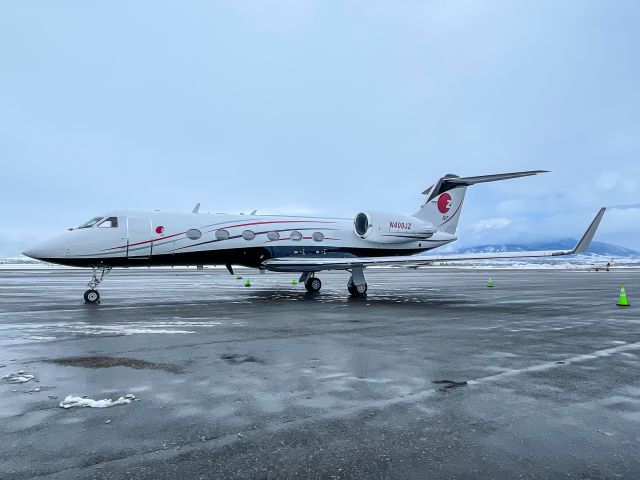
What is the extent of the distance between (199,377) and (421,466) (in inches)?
127

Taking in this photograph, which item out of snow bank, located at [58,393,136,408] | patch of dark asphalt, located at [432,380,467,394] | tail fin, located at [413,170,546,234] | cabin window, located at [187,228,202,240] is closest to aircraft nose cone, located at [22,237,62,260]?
cabin window, located at [187,228,202,240]

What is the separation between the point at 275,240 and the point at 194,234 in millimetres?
3309

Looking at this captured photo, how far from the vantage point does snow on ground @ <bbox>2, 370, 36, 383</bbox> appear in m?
5.48

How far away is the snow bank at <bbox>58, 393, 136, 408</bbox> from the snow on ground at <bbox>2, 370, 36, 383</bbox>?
112cm

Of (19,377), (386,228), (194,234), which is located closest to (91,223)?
(194,234)

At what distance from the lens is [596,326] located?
1045 centimetres

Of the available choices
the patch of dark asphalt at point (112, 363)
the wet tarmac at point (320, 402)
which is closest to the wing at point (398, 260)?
the wet tarmac at point (320, 402)

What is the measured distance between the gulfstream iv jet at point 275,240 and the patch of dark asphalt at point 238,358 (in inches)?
376

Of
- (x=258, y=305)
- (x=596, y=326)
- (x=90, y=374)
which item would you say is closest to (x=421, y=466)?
(x=90, y=374)

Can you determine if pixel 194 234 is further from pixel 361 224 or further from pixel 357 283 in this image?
pixel 361 224

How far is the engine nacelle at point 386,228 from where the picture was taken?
21016 mm

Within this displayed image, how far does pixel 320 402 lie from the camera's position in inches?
185

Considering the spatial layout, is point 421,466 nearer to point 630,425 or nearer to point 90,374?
point 630,425

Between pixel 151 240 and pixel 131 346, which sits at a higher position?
pixel 151 240
